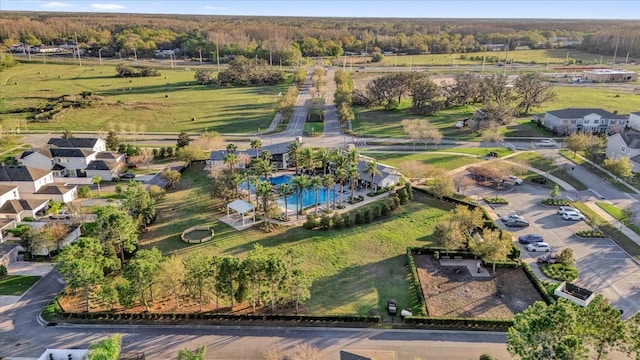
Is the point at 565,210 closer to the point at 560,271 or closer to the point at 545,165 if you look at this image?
the point at 560,271

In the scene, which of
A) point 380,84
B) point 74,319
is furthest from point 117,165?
point 380,84

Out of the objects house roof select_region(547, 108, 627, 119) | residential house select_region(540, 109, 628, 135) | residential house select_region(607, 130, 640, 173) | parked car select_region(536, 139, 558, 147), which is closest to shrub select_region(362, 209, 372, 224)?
residential house select_region(607, 130, 640, 173)

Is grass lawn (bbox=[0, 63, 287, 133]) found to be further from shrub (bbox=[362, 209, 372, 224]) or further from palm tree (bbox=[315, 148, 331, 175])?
shrub (bbox=[362, 209, 372, 224])

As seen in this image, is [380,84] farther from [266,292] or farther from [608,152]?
[266,292]

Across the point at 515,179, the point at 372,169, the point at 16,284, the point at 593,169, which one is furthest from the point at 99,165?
the point at 593,169

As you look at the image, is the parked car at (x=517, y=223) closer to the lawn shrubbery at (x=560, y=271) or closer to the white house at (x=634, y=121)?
the lawn shrubbery at (x=560, y=271)

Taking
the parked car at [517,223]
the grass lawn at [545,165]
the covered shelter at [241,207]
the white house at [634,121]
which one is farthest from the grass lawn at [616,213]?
the covered shelter at [241,207]
